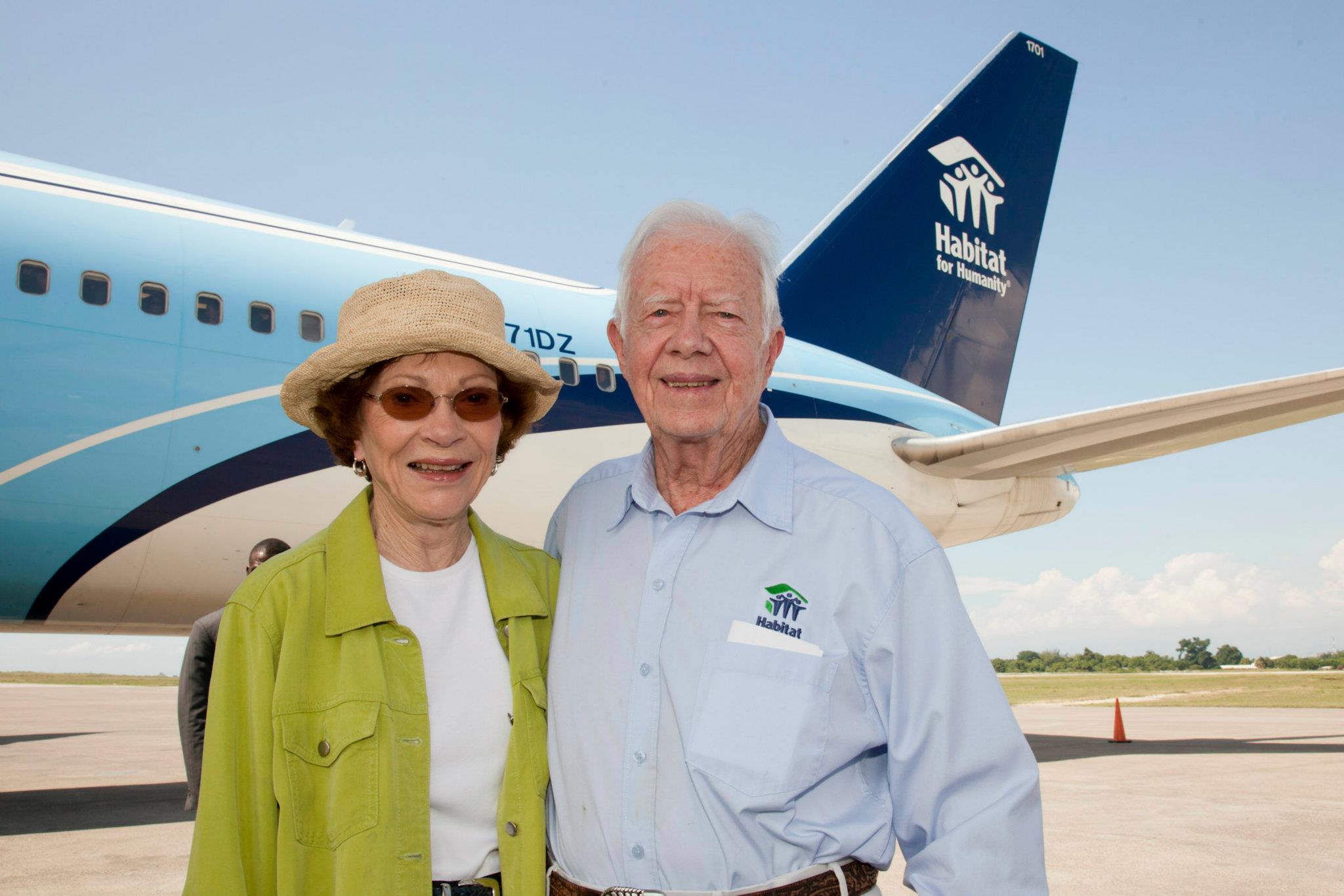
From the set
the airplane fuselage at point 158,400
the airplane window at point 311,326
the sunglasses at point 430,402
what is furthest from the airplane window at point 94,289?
the sunglasses at point 430,402

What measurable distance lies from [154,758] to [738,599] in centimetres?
1081

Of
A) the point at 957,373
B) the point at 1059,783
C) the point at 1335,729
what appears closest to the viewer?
the point at 1059,783

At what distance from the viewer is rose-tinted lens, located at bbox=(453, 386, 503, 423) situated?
2111 millimetres

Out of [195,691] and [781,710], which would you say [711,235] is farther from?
[195,691]

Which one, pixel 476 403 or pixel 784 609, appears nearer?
pixel 784 609

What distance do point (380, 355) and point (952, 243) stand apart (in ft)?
34.7

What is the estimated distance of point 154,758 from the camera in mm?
10406

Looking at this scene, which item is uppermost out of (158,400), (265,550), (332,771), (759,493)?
(158,400)

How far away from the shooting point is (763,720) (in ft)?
5.90

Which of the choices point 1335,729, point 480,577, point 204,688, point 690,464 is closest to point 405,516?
point 480,577

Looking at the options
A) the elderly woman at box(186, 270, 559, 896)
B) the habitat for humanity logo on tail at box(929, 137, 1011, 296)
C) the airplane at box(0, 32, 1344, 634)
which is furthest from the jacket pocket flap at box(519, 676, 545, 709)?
the habitat for humanity logo on tail at box(929, 137, 1011, 296)

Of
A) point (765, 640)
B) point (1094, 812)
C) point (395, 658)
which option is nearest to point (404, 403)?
point (395, 658)

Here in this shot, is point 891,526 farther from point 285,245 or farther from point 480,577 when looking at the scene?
point 285,245

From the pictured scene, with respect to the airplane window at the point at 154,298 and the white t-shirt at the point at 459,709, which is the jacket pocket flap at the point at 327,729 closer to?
the white t-shirt at the point at 459,709
